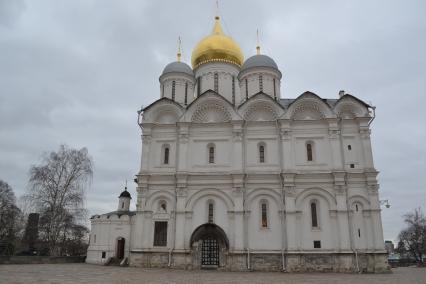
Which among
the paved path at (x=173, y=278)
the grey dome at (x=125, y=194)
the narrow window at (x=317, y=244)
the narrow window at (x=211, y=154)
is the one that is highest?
the narrow window at (x=211, y=154)

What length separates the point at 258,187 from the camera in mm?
21453

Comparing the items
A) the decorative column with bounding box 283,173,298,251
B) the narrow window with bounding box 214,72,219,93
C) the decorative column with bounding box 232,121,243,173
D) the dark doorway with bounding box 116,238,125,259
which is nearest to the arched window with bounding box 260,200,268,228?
the decorative column with bounding box 283,173,298,251

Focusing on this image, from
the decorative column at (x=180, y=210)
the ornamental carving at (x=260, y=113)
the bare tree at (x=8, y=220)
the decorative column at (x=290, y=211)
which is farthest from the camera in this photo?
the bare tree at (x=8, y=220)

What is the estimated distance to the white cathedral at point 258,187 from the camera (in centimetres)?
2011

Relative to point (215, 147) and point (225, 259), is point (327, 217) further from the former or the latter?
point (215, 147)

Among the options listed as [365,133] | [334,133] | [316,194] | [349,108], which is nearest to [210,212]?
[316,194]

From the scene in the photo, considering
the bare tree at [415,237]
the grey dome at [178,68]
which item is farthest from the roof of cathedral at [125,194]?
the bare tree at [415,237]

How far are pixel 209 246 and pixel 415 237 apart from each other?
107ft

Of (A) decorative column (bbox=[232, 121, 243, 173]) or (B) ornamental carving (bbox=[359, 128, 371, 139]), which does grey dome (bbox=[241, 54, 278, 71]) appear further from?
(B) ornamental carving (bbox=[359, 128, 371, 139])

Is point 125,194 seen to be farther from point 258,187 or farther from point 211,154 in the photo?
point 258,187

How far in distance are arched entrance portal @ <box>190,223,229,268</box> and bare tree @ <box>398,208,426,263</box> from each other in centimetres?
2975

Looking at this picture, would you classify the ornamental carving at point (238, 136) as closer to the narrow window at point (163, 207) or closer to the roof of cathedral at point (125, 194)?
the narrow window at point (163, 207)

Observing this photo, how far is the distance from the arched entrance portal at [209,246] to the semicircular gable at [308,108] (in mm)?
8407

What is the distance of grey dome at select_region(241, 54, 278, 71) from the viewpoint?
26.5 metres
